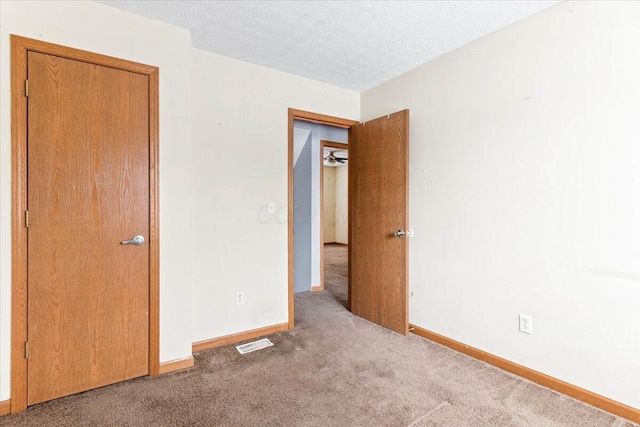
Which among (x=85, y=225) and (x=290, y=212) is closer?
(x=85, y=225)

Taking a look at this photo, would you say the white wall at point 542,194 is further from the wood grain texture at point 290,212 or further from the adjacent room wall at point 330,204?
the adjacent room wall at point 330,204

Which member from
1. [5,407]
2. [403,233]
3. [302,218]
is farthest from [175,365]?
[302,218]

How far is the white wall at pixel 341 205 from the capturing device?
929cm

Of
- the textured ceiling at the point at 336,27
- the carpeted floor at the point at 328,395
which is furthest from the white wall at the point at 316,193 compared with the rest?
the carpeted floor at the point at 328,395

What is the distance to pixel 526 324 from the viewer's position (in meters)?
2.16

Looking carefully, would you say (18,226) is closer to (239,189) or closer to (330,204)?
(239,189)

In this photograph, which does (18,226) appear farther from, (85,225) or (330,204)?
(330,204)

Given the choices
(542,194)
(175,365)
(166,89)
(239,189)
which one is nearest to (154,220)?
(239,189)

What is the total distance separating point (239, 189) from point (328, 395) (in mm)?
1728

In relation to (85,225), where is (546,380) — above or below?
below

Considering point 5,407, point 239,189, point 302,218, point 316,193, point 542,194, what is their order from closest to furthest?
point 5,407 < point 542,194 < point 239,189 < point 302,218 < point 316,193

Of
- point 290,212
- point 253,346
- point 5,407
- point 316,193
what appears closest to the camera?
point 5,407

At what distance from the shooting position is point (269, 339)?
2.82 meters

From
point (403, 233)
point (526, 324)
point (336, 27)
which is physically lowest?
point (526, 324)
